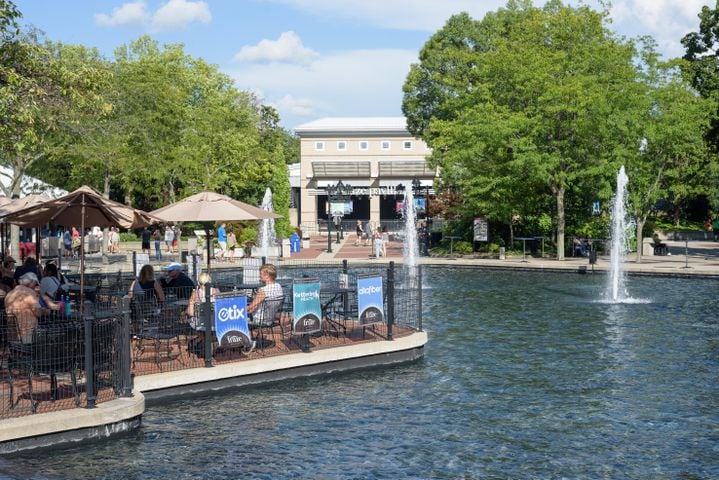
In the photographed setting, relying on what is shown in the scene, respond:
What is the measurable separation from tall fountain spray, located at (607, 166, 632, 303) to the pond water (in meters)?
7.82

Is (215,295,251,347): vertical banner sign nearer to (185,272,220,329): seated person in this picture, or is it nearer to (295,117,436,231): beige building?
(185,272,220,329): seated person

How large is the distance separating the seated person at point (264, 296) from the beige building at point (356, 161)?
65.8m

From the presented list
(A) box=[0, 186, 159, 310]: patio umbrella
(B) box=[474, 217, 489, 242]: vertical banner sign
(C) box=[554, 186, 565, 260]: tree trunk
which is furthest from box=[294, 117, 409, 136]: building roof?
(A) box=[0, 186, 159, 310]: patio umbrella

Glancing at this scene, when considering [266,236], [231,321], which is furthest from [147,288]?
[266,236]

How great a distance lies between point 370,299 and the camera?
58.0ft

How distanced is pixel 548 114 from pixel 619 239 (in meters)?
7.95

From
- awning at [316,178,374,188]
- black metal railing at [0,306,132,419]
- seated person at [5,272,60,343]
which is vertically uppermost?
awning at [316,178,374,188]

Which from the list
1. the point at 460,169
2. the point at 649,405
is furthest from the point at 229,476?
the point at 460,169

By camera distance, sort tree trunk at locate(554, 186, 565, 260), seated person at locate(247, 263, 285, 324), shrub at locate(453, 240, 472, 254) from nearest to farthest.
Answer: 1. seated person at locate(247, 263, 285, 324)
2. tree trunk at locate(554, 186, 565, 260)
3. shrub at locate(453, 240, 472, 254)

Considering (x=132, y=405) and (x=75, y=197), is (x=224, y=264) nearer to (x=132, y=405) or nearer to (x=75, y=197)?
(x=75, y=197)

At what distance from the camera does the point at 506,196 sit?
44.2 metres

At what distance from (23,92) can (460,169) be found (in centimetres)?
3417

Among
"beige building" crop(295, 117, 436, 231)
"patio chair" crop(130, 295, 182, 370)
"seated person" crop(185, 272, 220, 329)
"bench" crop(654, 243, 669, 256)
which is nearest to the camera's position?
"patio chair" crop(130, 295, 182, 370)

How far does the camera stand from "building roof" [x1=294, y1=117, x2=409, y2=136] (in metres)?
85.5
